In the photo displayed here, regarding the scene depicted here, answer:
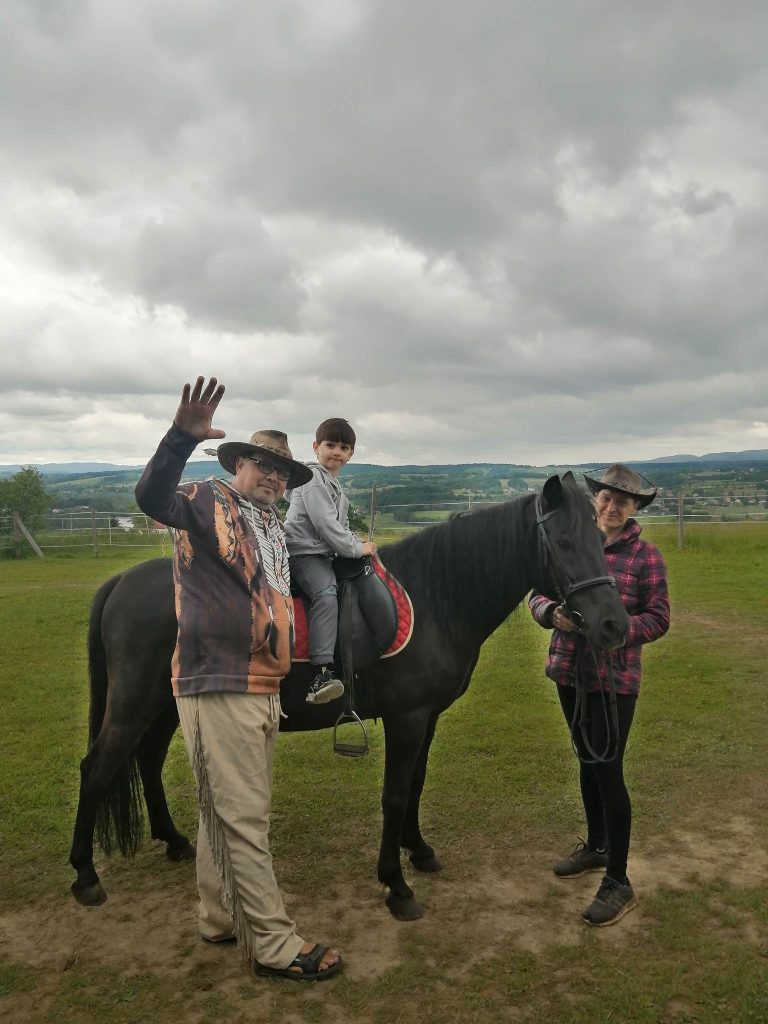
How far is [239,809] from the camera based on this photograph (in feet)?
10.0

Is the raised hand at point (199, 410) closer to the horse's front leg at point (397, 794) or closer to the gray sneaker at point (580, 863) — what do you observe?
the horse's front leg at point (397, 794)

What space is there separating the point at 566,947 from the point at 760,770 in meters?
2.89

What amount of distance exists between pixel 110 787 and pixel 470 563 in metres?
2.43

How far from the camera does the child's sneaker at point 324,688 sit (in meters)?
3.42

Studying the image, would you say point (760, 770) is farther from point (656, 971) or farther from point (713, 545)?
point (713, 545)

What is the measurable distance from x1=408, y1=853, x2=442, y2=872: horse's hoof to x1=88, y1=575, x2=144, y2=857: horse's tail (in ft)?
5.48

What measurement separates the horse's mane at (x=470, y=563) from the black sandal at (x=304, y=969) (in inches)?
68.1

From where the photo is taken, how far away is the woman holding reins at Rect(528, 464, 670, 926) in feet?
11.7

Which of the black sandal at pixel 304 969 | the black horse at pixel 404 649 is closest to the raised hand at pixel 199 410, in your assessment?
the black horse at pixel 404 649

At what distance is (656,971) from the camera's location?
3.07 m

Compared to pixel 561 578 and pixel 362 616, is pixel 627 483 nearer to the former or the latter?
pixel 561 578

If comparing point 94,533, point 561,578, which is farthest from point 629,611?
point 94,533

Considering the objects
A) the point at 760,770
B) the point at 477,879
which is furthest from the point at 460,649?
the point at 760,770

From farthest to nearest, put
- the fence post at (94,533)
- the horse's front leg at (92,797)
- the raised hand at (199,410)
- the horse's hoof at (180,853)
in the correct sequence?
the fence post at (94,533), the horse's hoof at (180,853), the horse's front leg at (92,797), the raised hand at (199,410)
